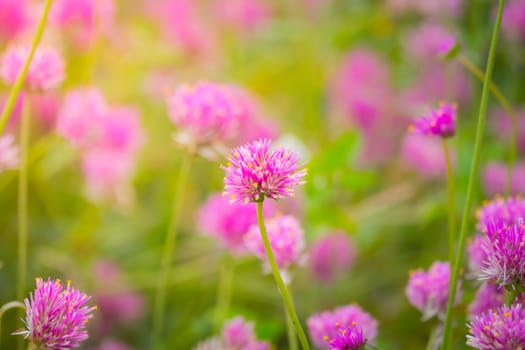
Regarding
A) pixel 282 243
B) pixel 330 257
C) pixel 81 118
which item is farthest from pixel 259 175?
pixel 330 257

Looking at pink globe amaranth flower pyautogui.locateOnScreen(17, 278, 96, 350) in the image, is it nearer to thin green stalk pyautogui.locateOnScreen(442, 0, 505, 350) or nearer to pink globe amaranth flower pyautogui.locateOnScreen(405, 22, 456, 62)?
thin green stalk pyautogui.locateOnScreen(442, 0, 505, 350)

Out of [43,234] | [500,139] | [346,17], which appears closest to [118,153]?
[43,234]

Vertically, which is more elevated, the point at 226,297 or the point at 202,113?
the point at 202,113

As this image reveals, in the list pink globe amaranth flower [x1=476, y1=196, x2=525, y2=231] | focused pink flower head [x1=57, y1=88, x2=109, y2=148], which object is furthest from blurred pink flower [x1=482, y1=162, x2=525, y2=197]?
→ focused pink flower head [x1=57, y1=88, x2=109, y2=148]

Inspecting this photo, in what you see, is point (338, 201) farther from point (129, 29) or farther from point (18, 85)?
point (18, 85)

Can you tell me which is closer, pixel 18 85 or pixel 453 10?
pixel 18 85

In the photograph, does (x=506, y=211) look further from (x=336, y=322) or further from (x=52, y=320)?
(x=52, y=320)
